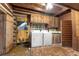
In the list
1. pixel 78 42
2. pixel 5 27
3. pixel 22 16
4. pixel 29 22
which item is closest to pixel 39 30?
pixel 29 22

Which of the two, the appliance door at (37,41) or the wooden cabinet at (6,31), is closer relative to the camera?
the wooden cabinet at (6,31)

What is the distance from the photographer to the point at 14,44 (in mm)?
2742

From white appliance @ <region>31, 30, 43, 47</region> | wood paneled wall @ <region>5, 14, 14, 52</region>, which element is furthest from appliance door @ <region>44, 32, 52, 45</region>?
wood paneled wall @ <region>5, 14, 14, 52</region>

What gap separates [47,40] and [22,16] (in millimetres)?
883

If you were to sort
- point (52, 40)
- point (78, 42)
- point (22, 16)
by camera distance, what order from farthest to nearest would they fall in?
point (78, 42) → point (52, 40) → point (22, 16)

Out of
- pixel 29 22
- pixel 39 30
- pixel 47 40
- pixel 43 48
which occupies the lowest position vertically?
pixel 43 48

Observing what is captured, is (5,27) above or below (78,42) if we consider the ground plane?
above

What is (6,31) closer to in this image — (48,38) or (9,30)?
(9,30)

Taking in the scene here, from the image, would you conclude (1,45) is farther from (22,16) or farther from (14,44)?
(22,16)

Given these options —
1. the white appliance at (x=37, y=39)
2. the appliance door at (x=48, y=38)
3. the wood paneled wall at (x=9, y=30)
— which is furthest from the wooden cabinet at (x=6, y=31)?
the appliance door at (x=48, y=38)

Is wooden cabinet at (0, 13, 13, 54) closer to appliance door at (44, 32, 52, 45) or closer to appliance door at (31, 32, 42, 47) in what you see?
appliance door at (31, 32, 42, 47)

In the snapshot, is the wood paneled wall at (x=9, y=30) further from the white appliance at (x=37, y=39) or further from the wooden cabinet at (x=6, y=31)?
the white appliance at (x=37, y=39)

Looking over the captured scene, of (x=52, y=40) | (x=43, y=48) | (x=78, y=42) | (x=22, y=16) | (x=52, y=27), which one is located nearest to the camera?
(x=22, y=16)

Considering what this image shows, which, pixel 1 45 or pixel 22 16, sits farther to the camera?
pixel 1 45
